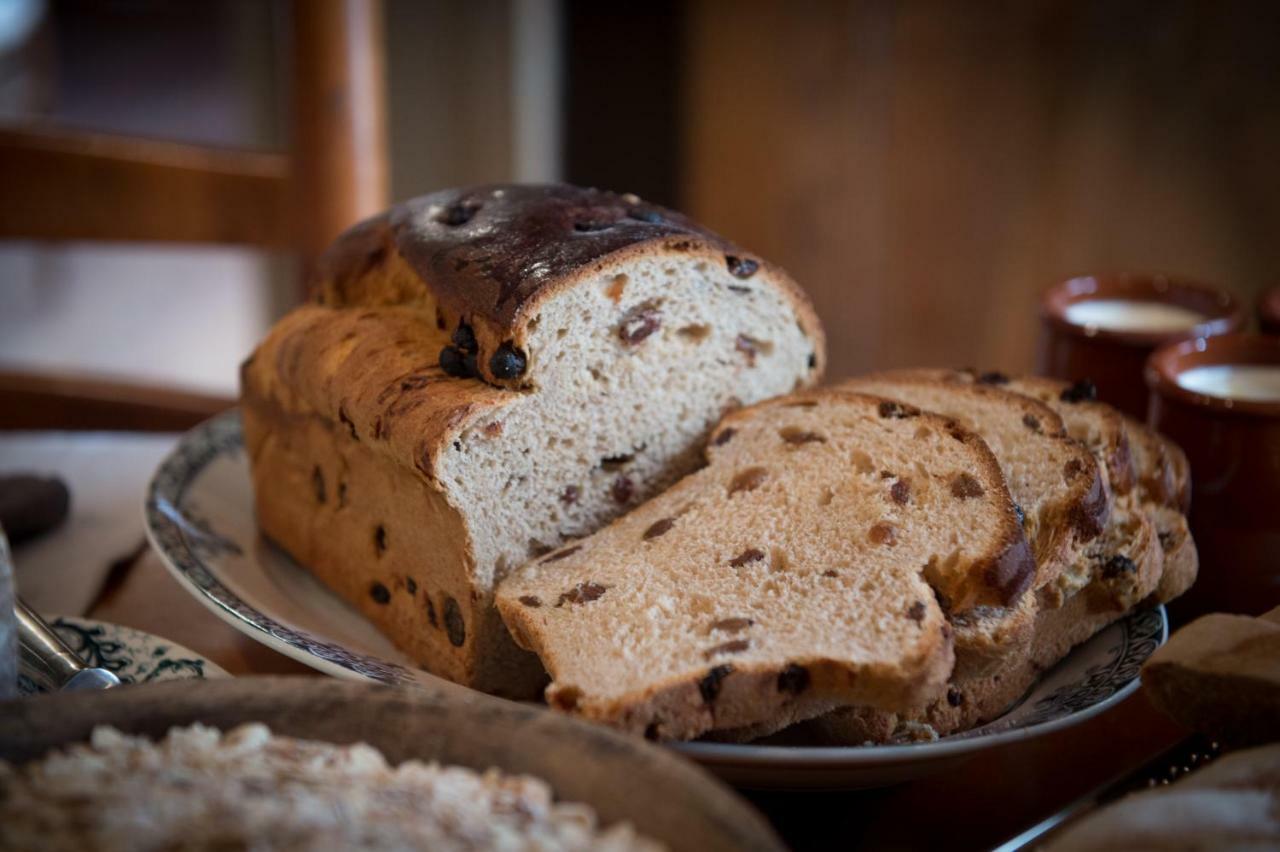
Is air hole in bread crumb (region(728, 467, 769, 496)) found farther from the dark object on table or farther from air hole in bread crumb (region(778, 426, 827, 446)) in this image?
the dark object on table

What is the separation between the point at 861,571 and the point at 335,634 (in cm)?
80

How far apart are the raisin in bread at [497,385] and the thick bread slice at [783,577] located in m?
0.10

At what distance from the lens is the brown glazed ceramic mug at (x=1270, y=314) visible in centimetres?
198

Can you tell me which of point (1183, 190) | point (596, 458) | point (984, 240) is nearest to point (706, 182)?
point (984, 240)

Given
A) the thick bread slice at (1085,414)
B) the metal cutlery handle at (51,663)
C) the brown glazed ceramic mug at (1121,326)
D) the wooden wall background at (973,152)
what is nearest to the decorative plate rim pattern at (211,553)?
the metal cutlery handle at (51,663)

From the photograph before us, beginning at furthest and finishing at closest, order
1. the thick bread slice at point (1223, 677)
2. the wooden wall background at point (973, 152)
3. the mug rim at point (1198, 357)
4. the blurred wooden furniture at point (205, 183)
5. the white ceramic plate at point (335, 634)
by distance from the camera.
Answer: the wooden wall background at point (973, 152)
the blurred wooden furniture at point (205, 183)
the mug rim at point (1198, 357)
the white ceramic plate at point (335, 634)
the thick bread slice at point (1223, 677)

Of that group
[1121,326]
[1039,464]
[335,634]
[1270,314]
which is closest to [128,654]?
[335,634]

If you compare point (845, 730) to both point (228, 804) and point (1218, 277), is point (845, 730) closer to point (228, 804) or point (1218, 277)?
point (228, 804)

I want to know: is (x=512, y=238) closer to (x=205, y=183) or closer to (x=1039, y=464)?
(x=1039, y=464)

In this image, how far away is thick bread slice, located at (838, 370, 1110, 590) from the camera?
145 cm

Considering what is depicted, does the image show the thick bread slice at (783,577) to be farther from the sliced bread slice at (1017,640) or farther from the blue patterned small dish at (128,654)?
the blue patterned small dish at (128,654)

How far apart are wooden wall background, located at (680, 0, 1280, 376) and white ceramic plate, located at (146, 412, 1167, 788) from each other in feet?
8.42

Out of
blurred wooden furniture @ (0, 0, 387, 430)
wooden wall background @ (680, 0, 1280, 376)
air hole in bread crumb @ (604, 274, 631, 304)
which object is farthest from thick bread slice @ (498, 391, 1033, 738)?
wooden wall background @ (680, 0, 1280, 376)

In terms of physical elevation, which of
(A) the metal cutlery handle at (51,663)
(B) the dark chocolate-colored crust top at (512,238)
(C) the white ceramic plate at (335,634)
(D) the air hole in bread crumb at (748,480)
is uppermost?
(B) the dark chocolate-colored crust top at (512,238)
